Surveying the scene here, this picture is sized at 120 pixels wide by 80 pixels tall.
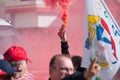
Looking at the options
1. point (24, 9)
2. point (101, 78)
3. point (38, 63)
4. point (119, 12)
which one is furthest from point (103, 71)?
point (24, 9)

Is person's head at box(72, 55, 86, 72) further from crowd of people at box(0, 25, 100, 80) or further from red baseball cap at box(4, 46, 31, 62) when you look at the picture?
red baseball cap at box(4, 46, 31, 62)

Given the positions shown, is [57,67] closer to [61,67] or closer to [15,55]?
[61,67]

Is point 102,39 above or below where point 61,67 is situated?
above

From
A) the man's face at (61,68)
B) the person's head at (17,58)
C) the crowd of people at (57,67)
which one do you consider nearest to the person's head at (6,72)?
the crowd of people at (57,67)

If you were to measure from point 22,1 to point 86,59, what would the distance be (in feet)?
15.0

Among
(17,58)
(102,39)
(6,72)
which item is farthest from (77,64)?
(6,72)

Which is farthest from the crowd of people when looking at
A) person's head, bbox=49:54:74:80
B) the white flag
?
the white flag

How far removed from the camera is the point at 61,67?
9.98 feet

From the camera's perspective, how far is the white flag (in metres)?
3.48

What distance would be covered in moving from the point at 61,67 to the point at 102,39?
2.17ft

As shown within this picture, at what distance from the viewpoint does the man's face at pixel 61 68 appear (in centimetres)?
302

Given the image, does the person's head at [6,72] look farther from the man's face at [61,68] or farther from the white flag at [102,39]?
the white flag at [102,39]

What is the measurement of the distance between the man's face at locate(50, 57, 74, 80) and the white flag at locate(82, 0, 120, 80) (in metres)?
0.41

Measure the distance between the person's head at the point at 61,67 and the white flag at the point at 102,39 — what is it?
16.0 inches
